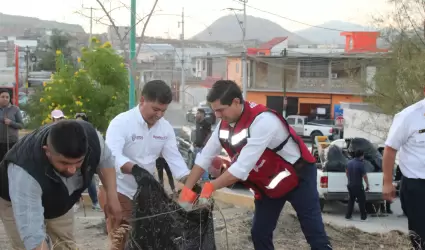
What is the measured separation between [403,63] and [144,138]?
662 inches

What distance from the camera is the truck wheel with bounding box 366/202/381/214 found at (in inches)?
509

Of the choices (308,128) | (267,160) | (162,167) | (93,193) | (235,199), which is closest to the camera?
(267,160)

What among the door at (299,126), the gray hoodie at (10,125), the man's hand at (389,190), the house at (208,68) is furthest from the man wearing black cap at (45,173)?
the house at (208,68)

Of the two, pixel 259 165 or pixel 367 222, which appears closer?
pixel 259 165

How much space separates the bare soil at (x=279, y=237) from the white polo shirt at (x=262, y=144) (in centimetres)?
164

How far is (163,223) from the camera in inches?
164

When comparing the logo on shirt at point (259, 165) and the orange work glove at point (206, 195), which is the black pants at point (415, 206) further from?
the orange work glove at point (206, 195)

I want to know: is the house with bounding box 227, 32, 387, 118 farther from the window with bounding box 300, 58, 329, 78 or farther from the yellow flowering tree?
the yellow flowering tree

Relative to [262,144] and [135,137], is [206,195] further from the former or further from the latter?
[135,137]

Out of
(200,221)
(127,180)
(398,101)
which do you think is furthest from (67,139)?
(398,101)

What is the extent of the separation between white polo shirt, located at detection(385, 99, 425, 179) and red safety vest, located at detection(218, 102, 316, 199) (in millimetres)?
772

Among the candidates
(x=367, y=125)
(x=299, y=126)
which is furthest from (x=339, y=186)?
(x=299, y=126)

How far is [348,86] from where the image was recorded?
151 feet

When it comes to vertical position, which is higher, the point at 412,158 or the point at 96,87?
the point at 96,87
